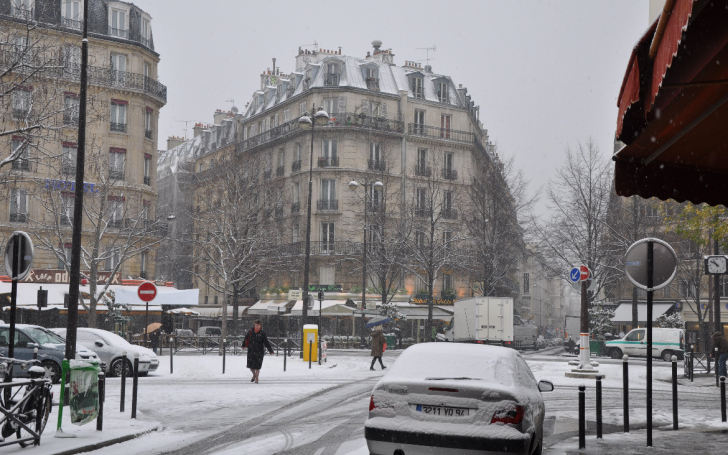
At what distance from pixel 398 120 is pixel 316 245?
451 inches

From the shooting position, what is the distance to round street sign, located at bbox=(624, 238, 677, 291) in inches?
375

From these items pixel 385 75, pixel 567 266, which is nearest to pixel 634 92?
pixel 567 266

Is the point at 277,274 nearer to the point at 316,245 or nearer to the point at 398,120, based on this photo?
the point at 316,245

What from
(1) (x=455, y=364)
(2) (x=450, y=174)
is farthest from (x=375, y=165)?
(1) (x=455, y=364)

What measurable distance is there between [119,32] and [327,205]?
1855cm

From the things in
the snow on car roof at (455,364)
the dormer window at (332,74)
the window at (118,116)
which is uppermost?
the dormer window at (332,74)

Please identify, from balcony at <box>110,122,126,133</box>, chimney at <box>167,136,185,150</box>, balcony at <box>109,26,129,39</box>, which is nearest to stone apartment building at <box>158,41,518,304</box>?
balcony at <box>110,122,126,133</box>

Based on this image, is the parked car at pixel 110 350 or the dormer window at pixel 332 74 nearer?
the parked car at pixel 110 350

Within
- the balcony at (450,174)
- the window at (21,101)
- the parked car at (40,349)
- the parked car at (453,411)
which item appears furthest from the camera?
the balcony at (450,174)

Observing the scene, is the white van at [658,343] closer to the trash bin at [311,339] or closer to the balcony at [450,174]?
the trash bin at [311,339]

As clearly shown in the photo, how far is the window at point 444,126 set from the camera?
194 ft

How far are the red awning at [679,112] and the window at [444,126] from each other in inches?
1944

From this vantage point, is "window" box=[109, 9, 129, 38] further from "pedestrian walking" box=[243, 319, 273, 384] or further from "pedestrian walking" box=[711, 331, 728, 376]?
"pedestrian walking" box=[711, 331, 728, 376]

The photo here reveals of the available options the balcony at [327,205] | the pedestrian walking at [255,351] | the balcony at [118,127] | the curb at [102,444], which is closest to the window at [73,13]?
the balcony at [118,127]
